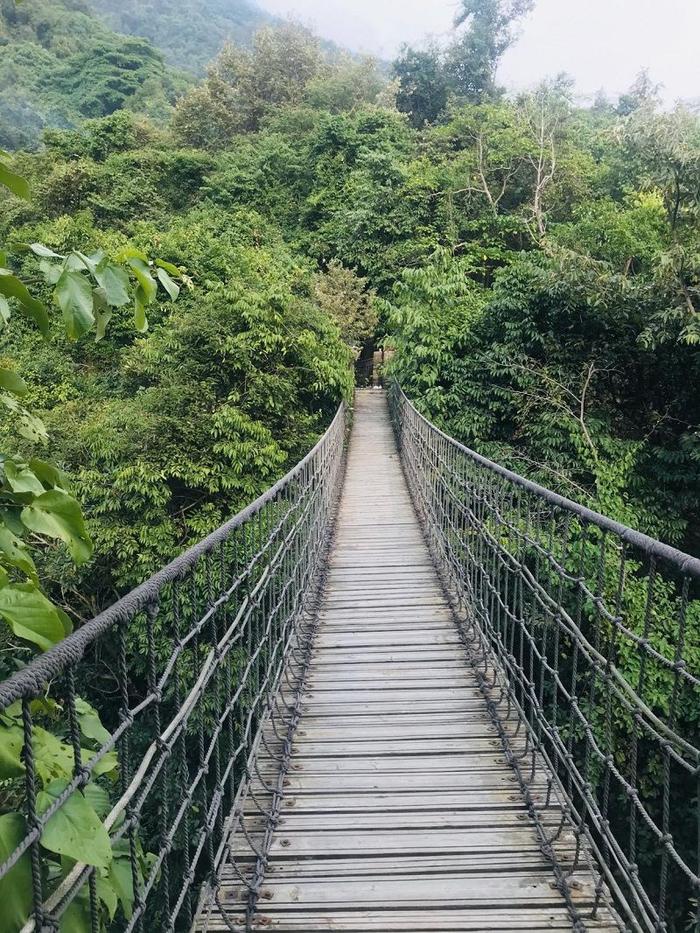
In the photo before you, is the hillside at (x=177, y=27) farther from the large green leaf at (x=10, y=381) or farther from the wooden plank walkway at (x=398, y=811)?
the large green leaf at (x=10, y=381)

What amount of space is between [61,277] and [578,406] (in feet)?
27.6

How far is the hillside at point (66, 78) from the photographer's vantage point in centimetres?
2631

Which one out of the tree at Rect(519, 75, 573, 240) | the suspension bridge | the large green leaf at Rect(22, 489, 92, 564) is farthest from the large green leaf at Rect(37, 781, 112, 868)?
the tree at Rect(519, 75, 573, 240)

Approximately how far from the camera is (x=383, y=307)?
10.4 meters

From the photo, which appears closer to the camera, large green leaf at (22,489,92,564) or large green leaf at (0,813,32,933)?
large green leaf at (0,813,32,933)

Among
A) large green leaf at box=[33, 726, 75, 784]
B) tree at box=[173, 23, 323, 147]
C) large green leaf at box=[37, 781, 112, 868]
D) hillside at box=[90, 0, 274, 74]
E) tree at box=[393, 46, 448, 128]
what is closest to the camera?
large green leaf at box=[37, 781, 112, 868]

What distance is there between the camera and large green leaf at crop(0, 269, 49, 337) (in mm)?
773

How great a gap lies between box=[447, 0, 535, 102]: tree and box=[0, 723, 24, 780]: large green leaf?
25561mm

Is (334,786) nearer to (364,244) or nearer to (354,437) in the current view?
(354,437)

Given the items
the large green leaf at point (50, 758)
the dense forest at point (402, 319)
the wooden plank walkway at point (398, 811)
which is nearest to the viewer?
the large green leaf at point (50, 758)

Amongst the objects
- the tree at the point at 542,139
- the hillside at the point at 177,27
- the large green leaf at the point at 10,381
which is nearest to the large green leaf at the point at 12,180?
the large green leaf at the point at 10,381

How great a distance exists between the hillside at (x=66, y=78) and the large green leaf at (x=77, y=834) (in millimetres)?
29218

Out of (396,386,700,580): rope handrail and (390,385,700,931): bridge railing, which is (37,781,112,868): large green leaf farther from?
(396,386,700,580): rope handrail

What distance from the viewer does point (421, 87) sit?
22.2 meters
